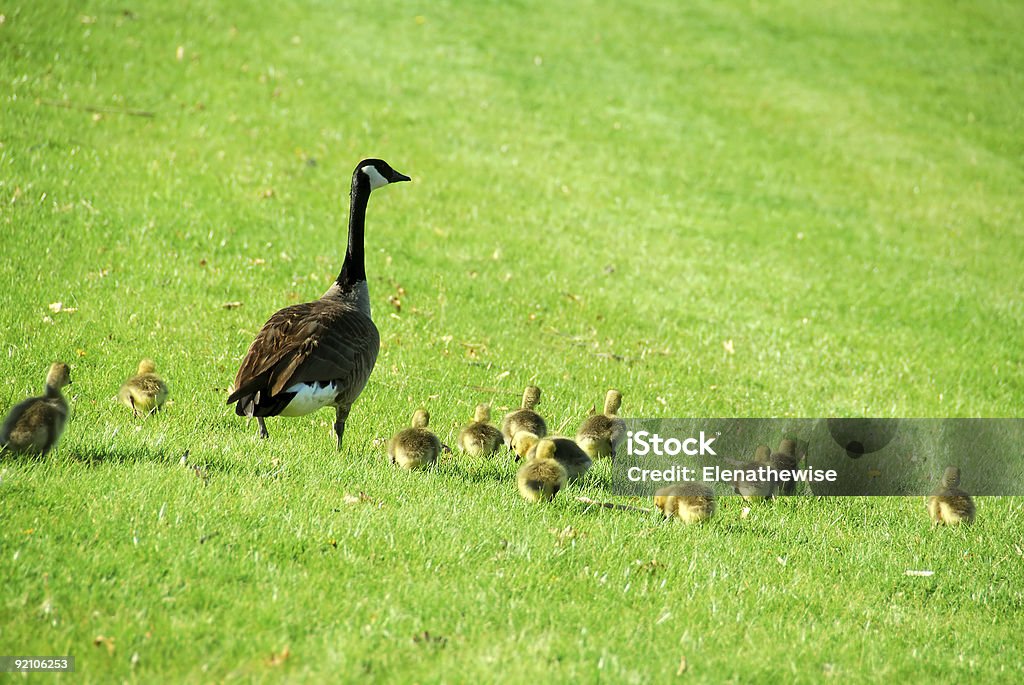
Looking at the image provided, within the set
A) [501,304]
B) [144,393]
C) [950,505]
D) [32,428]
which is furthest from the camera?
[501,304]

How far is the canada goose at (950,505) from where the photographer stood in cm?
1046

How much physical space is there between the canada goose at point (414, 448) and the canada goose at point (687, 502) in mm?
2298

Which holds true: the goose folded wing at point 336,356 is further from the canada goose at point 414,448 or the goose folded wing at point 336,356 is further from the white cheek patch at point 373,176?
the white cheek patch at point 373,176

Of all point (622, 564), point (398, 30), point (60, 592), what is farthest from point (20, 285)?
point (398, 30)

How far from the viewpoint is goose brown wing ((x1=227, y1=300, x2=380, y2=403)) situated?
29.4ft

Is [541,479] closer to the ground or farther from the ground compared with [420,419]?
closer to the ground

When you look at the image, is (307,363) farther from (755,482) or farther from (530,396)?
(755,482)

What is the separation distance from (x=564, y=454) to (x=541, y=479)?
33.1 inches

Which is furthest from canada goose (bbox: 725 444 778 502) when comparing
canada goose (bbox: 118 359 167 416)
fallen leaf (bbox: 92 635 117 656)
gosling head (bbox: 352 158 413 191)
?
fallen leaf (bbox: 92 635 117 656)

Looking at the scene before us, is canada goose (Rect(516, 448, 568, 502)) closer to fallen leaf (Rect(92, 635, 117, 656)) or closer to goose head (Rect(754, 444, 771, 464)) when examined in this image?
goose head (Rect(754, 444, 771, 464))

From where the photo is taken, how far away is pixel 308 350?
9.22m

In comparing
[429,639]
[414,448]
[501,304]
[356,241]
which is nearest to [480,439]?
[414,448]

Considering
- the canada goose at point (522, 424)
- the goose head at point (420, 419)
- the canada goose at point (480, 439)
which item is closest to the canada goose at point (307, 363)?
the goose head at point (420, 419)

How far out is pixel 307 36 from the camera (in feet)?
94.6
